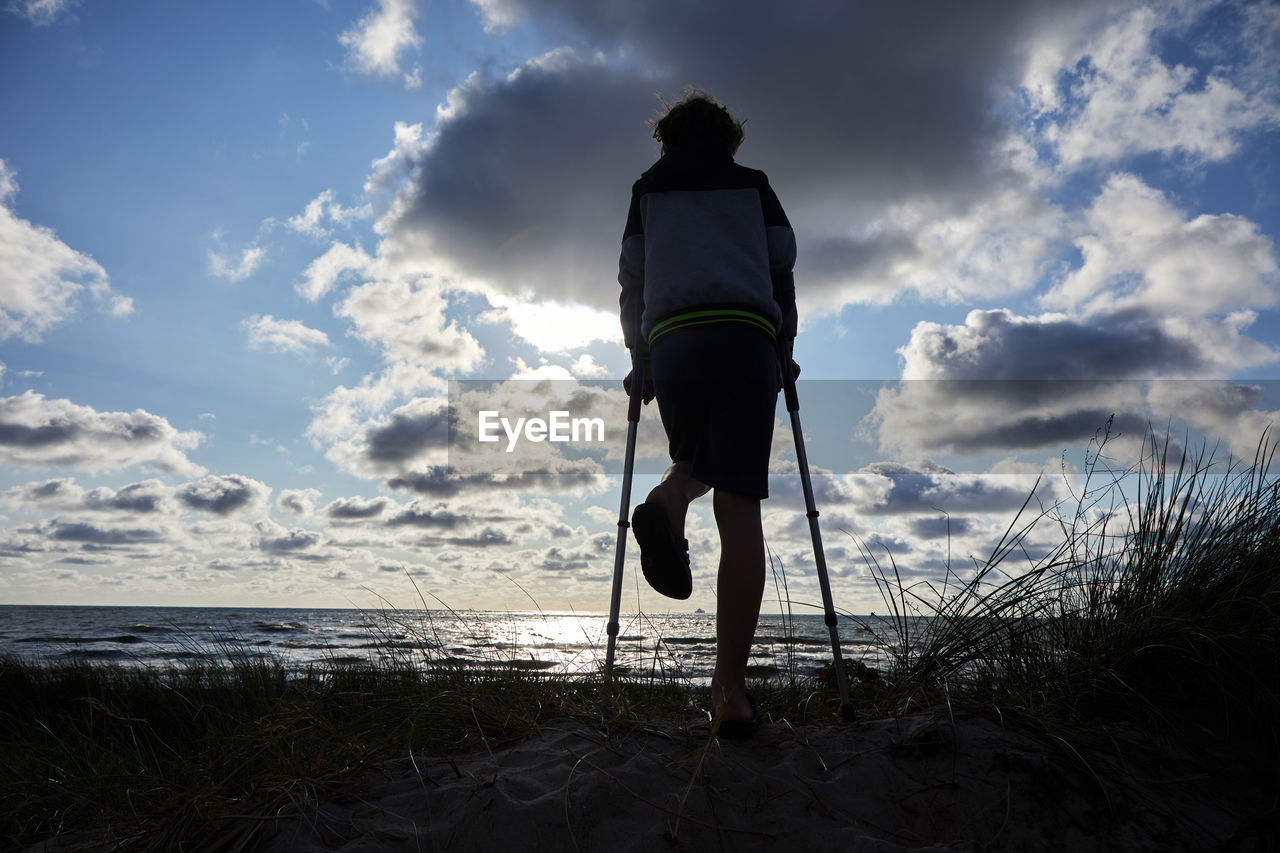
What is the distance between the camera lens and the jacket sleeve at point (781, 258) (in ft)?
9.60

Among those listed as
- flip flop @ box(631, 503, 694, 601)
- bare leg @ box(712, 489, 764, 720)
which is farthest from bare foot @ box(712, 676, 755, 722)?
flip flop @ box(631, 503, 694, 601)

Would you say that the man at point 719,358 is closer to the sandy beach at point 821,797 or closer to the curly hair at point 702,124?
the curly hair at point 702,124

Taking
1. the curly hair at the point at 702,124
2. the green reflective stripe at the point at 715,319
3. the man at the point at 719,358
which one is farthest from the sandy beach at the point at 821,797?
the curly hair at the point at 702,124

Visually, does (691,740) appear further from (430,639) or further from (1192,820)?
(430,639)

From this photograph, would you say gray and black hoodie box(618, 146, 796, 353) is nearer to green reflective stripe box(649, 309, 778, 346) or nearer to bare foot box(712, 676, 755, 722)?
green reflective stripe box(649, 309, 778, 346)

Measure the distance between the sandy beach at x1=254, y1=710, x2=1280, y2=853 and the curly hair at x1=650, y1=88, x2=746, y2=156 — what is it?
8.25 ft

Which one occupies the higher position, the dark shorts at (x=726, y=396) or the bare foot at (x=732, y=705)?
the dark shorts at (x=726, y=396)

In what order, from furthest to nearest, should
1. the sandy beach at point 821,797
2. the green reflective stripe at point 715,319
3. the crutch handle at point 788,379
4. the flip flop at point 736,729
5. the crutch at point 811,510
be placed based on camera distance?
the crutch handle at point 788,379, the crutch at point 811,510, the green reflective stripe at point 715,319, the flip flop at point 736,729, the sandy beach at point 821,797

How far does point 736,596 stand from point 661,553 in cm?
32

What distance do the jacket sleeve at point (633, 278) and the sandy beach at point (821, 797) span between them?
172 cm

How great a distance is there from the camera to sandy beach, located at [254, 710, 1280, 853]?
1930 mm

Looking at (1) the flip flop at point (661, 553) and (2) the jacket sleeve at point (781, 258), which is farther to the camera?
(2) the jacket sleeve at point (781, 258)

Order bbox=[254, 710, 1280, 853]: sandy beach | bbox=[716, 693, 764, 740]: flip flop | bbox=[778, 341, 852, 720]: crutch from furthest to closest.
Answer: bbox=[778, 341, 852, 720]: crutch → bbox=[716, 693, 764, 740]: flip flop → bbox=[254, 710, 1280, 853]: sandy beach

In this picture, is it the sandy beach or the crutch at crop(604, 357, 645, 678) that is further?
the crutch at crop(604, 357, 645, 678)
